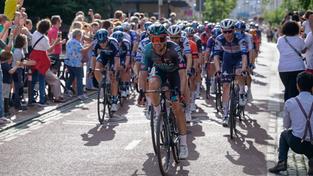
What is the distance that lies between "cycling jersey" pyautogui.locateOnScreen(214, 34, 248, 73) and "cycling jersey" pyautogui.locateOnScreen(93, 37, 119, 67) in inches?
94.3

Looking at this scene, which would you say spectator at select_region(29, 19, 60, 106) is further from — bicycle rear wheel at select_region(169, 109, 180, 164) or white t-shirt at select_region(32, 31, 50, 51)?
bicycle rear wheel at select_region(169, 109, 180, 164)

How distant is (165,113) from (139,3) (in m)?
52.6

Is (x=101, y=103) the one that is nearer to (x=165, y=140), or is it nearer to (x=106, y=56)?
(x=106, y=56)

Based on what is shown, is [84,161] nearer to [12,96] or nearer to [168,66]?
[168,66]

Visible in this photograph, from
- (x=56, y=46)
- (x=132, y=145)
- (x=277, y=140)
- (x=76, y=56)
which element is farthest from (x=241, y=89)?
(x=56, y=46)

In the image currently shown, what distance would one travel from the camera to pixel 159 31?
27.2ft

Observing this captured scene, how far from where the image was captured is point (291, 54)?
10938mm

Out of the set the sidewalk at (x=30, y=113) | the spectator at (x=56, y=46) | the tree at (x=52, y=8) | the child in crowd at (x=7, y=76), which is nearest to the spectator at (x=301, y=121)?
the sidewalk at (x=30, y=113)

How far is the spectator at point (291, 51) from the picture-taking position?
10.9 meters

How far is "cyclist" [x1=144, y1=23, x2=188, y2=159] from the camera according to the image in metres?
8.40

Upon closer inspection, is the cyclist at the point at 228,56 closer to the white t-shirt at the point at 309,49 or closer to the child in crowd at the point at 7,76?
the white t-shirt at the point at 309,49

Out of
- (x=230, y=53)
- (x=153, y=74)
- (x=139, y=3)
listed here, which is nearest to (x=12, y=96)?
(x=230, y=53)

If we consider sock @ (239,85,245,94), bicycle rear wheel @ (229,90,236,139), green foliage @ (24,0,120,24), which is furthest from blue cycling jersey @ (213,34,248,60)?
green foliage @ (24,0,120,24)

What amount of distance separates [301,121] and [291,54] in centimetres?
324
